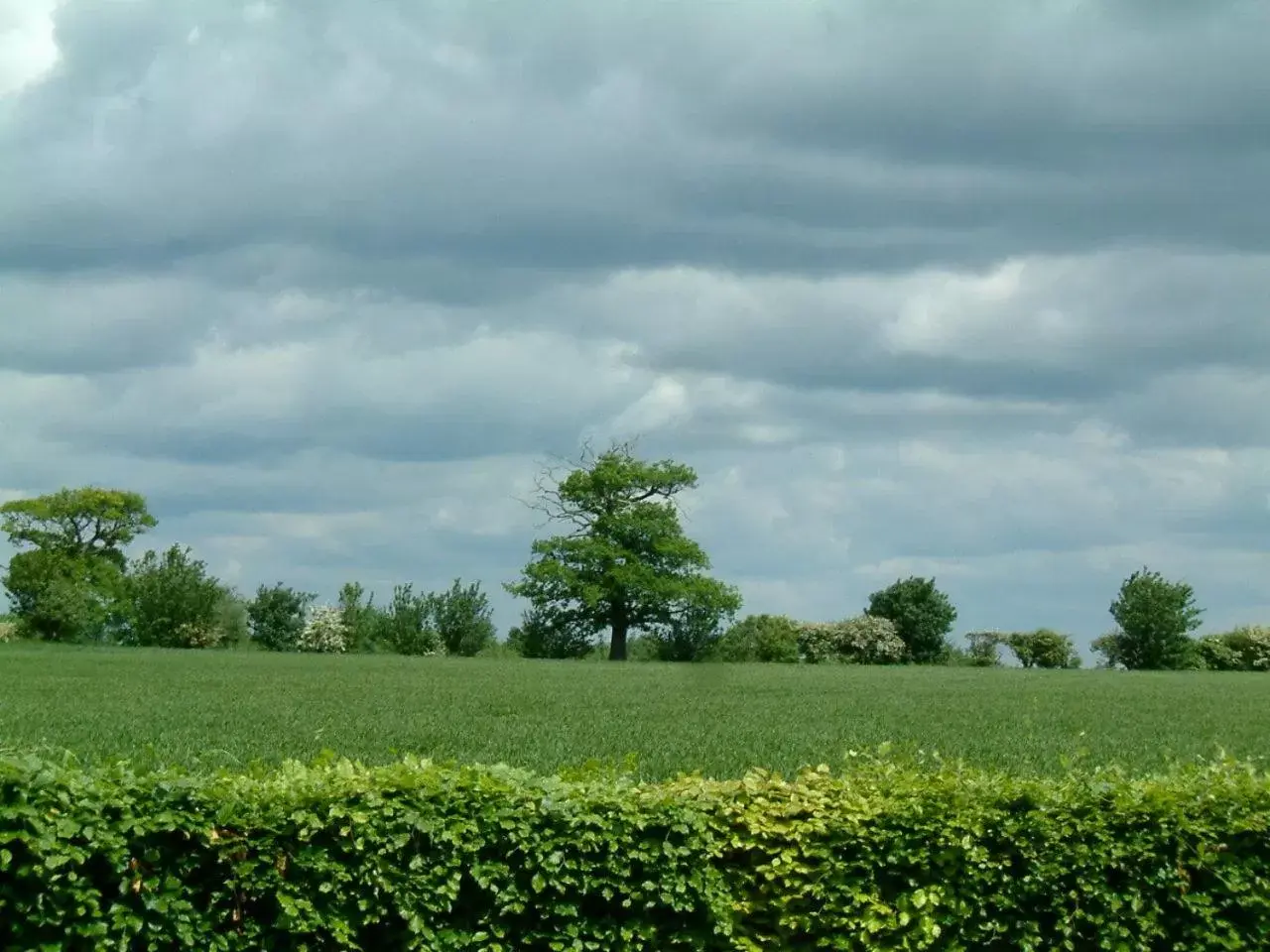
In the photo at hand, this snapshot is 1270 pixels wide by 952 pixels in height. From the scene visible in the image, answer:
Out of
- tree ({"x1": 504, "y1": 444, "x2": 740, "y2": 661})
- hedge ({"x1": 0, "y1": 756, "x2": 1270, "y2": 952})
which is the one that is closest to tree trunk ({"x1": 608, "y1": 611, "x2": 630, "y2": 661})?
tree ({"x1": 504, "y1": 444, "x2": 740, "y2": 661})

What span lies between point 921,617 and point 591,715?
48.4m

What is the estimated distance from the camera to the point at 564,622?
6925cm

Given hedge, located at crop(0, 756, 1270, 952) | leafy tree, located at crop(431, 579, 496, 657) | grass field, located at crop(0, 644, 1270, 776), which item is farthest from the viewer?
leafy tree, located at crop(431, 579, 496, 657)

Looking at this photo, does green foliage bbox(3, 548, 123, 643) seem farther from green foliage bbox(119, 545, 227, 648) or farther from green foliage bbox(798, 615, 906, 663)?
green foliage bbox(798, 615, 906, 663)

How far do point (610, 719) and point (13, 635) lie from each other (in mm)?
55061

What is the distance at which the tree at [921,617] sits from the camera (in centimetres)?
7031

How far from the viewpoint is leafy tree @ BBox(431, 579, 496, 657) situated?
206 ft

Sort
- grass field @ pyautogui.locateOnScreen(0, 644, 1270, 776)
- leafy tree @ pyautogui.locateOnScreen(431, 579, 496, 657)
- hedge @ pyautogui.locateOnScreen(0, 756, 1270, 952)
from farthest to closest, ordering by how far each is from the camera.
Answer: leafy tree @ pyautogui.locateOnScreen(431, 579, 496, 657) → grass field @ pyautogui.locateOnScreen(0, 644, 1270, 776) → hedge @ pyautogui.locateOnScreen(0, 756, 1270, 952)

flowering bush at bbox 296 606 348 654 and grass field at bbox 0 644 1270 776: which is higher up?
flowering bush at bbox 296 606 348 654

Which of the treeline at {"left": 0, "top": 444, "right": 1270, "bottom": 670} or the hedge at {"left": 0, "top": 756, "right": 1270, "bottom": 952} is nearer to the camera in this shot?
the hedge at {"left": 0, "top": 756, "right": 1270, "bottom": 952}

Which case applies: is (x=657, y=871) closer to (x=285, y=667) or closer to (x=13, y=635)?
(x=285, y=667)

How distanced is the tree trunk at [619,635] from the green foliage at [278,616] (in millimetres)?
15810

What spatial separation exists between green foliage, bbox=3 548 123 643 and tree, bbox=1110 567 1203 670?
5565 cm

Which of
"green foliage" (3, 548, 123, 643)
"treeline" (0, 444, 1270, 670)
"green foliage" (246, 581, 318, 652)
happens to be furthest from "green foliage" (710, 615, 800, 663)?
"green foliage" (3, 548, 123, 643)
